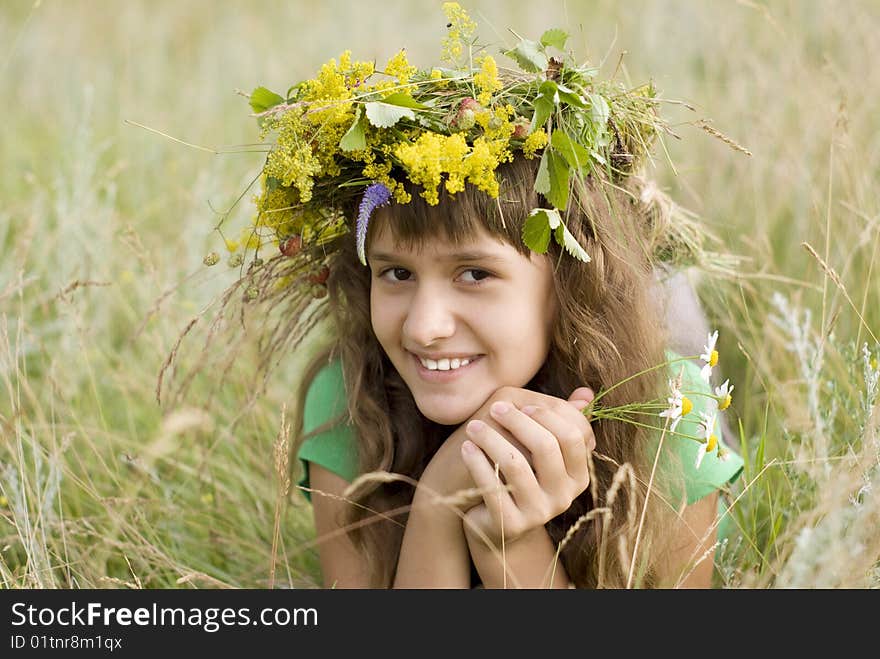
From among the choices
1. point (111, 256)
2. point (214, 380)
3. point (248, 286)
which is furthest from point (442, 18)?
point (248, 286)

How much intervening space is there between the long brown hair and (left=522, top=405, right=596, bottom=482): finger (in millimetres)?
49

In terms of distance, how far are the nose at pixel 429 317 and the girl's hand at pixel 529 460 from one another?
0.22m

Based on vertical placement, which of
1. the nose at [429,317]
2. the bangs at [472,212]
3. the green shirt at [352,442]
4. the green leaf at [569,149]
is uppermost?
the green leaf at [569,149]

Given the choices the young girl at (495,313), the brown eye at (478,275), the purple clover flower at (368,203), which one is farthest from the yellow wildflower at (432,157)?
the brown eye at (478,275)

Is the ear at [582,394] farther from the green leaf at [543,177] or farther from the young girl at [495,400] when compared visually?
the green leaf at [543,177]

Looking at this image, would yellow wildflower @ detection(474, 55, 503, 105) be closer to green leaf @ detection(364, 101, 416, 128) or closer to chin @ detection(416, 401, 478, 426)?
green leaf @ detection(364, 101, 416, 128)

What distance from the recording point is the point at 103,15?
22.5ft

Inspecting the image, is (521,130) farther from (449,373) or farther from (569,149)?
(449,373)

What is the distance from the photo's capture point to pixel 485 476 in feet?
7.12

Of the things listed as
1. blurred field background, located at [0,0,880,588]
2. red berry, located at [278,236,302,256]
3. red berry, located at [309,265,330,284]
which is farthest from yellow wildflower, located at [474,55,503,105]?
red berry, located at [309,265,330,284]

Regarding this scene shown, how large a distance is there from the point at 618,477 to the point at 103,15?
6.23 metres

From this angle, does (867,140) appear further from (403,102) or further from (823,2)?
(403,102)

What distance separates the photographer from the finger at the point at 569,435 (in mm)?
2229

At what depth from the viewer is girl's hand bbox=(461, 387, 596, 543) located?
86.2 inches
